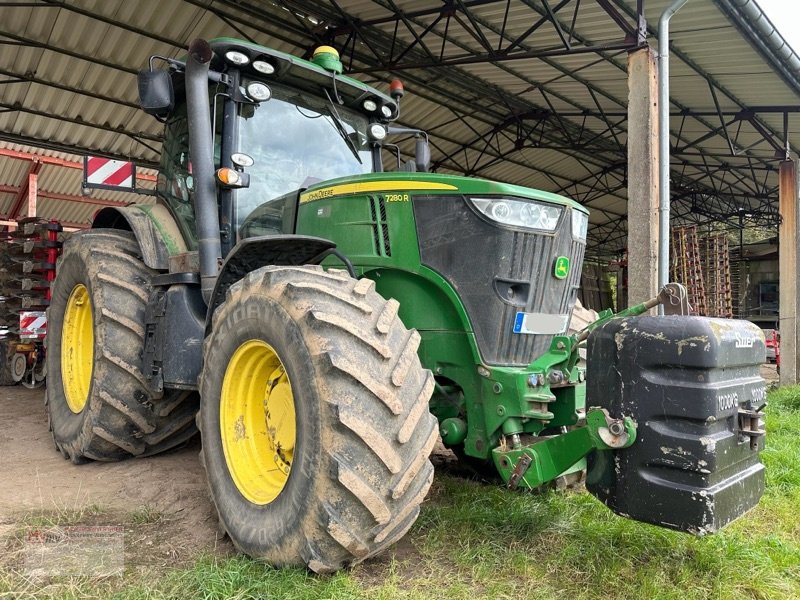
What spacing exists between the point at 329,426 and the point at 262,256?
1.28m

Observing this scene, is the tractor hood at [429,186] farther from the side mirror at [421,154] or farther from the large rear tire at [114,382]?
the large rear tire at [114,382]

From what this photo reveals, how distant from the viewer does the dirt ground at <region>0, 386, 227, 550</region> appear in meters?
3.00

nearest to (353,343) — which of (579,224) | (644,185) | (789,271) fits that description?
(579,224)

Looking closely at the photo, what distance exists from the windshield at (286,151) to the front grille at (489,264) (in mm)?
998

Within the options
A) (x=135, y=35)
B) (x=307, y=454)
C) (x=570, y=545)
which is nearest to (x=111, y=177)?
(x=307, y=454)

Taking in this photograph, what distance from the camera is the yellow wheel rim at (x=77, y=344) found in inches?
172

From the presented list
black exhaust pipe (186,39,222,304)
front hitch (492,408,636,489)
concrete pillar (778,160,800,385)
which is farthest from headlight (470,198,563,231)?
concrete pillar (778,160,800,385)

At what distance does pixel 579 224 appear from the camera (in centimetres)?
301

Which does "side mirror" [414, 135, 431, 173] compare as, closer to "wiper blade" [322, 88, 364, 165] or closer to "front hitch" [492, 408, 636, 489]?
"wiper blade" [322, 88, 364, 165]

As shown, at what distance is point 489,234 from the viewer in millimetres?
2674

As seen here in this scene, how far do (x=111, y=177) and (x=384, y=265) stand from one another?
2721 mm

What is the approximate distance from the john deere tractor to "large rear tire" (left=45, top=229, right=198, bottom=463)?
2 cm

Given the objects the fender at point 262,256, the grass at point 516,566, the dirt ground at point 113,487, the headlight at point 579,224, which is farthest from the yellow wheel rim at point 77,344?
the headlight at point 579,224

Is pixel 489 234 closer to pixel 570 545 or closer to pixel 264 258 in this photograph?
pixel 264 258
